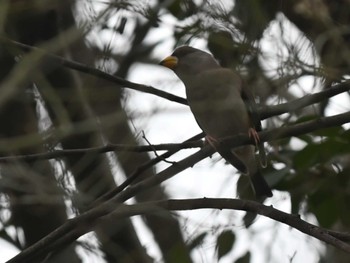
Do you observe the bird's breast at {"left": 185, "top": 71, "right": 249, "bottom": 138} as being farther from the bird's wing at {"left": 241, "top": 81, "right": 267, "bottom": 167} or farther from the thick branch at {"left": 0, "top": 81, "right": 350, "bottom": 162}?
the thick branch at {"left": 0, "top": 81, "right": 350, "bottom": 162}

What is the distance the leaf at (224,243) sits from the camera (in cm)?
496

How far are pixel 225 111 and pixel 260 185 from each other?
1.71ft

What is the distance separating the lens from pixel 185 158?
4.67m

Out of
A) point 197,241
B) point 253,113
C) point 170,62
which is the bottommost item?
point 197,241

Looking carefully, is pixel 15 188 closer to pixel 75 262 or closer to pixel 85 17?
pixel 75 262

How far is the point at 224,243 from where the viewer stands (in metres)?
4.98

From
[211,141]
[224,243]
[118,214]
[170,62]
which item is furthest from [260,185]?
[118,214]

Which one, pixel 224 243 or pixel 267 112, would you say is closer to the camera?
pixel 267 112

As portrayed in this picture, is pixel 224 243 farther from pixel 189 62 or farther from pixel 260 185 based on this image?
pixel 189 62

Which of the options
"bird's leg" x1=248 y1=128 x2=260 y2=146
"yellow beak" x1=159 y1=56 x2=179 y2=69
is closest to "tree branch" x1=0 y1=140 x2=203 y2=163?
"bird's leg" x1=248 y1=128 x2=260 y2=146

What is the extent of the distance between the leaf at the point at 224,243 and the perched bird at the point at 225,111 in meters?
0.48

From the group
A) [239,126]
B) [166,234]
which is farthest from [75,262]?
[239,126]

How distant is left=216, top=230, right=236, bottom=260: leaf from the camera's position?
496 centimetres

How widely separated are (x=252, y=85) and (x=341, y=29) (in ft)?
2.03
